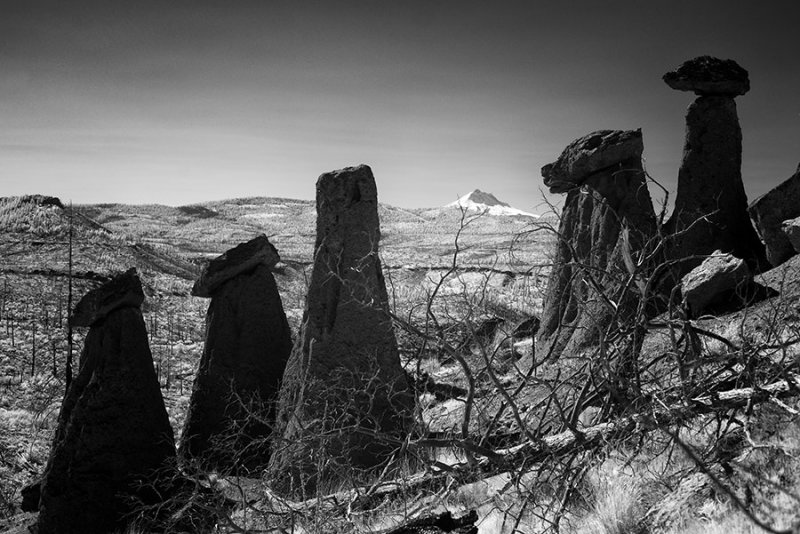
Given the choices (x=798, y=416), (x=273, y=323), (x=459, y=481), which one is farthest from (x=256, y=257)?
(x=798, y=416)

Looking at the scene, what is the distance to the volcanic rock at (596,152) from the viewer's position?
10508 mm

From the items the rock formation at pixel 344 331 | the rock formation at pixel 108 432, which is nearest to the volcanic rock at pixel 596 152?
the rock formation at pixel 344 331

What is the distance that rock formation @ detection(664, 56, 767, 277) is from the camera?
1093 centimetres

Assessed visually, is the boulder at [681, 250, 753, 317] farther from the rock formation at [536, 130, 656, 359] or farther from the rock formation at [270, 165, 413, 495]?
the rock formation at [270, 165, 413, 495]

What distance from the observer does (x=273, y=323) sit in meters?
9.97

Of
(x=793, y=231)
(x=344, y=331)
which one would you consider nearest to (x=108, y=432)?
(x=344, y=331)

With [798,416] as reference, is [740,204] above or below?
above

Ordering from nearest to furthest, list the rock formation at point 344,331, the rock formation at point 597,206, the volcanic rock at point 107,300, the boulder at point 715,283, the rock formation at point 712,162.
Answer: the rock formation at point 344,331 → the volcanic rock at point 107,300 → the boulder at point 715,283 → the rock formation at point 597,206 → the rock formation at point 712,162

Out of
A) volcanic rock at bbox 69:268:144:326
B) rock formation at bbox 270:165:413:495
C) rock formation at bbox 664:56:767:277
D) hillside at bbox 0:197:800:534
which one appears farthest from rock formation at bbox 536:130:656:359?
volcanic rock at bbox 69:268:144:326

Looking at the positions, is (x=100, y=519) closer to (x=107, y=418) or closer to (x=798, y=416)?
(x=107, y=418)

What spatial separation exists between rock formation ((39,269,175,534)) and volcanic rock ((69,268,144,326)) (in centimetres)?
1

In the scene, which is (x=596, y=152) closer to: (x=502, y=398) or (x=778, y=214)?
(x=778, y=214)

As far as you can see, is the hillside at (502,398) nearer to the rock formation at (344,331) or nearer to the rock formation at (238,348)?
the rock formation at (344,331)

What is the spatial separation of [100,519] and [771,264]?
33.6ft
